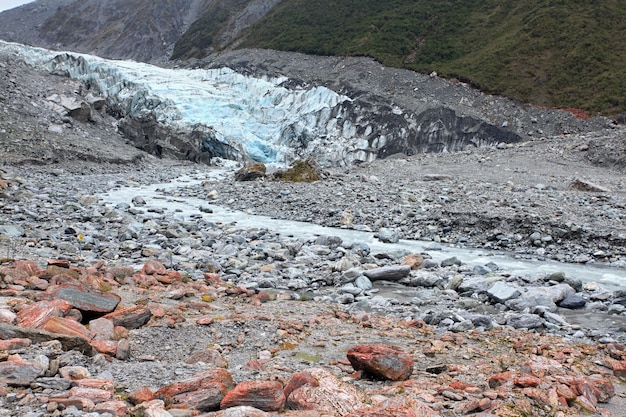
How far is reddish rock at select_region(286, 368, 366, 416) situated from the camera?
3.30 meters

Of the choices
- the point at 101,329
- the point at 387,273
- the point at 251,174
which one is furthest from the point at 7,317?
the point at 251,174

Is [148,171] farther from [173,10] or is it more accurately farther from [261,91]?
[173,10]

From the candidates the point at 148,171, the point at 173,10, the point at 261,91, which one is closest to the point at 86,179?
the point at 148,171

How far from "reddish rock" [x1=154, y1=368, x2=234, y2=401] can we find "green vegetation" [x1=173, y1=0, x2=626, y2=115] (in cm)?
4021

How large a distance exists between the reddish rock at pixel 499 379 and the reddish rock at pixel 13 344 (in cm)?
368

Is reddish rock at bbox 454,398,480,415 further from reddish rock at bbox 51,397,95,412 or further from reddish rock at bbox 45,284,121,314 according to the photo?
reddish rock at bbox 45,284,121,314

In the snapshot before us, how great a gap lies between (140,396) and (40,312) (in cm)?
194

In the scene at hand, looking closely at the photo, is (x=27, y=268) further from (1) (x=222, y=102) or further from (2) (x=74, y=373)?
(1) (x=222, y=102)

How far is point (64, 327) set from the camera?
4133mm

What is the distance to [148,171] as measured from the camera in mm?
28328

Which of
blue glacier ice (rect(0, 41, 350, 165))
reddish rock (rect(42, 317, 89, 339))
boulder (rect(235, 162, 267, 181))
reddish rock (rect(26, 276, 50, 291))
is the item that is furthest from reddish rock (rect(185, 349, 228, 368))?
blue glacier ice (rect(0, 41, 350, 165))

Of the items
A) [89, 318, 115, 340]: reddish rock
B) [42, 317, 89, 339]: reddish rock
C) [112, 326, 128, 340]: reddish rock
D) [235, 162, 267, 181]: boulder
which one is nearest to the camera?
[42, 317, 89, 339]: reddish rock

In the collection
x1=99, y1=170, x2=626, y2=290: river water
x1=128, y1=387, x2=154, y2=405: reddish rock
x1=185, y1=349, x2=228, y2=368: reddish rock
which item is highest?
x1=128, y1=387, x2=154, y2=405: reddish rock

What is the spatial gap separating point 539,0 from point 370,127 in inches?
1111
